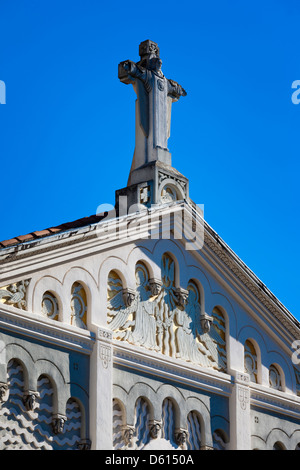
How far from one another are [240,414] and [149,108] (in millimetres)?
5296

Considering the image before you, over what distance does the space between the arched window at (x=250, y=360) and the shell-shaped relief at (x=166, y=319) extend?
0.61 m

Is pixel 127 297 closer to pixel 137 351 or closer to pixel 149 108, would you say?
pixel 137 351

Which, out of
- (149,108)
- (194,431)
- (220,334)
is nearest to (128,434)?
(194,431)

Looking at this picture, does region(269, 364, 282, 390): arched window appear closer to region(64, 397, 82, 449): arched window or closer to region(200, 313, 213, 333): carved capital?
region(200, 313, 213, 333): carved capital

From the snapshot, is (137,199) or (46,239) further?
(137,199)

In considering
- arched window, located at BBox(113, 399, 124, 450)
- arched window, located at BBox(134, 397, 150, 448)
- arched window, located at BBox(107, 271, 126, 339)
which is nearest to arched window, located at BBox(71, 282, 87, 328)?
arched window, located at BBox(107, 271, 126, 339)

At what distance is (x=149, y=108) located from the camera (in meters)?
24.3

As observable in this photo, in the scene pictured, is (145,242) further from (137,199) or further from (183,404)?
(183,404)

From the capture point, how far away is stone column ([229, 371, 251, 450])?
23406 mm

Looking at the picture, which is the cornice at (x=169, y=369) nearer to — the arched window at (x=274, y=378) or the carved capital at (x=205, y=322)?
the carved capital at (x=205, y=322)
